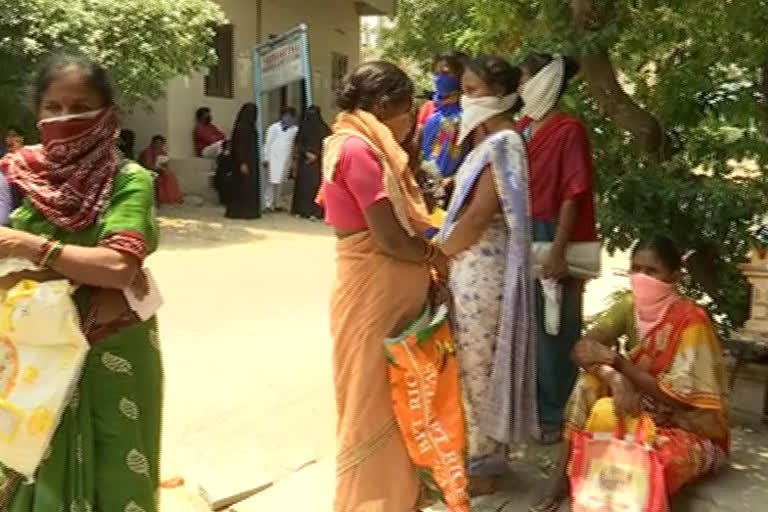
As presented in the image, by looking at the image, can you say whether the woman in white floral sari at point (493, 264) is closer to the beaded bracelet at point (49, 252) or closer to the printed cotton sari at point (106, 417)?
the printed cotton sari at point (106, 417)

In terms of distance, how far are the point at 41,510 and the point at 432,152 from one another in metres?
3.22

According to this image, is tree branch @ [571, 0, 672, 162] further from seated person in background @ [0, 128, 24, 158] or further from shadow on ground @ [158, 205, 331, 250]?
shadow on ground @ [158, 205, 331, 250]

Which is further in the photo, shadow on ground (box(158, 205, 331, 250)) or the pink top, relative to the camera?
shadow on ground (box(158, 205, 331, 250))

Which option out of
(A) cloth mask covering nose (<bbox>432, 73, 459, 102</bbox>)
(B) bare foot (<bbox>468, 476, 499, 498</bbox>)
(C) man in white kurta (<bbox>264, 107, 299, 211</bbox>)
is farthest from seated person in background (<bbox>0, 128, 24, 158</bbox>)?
(C) man in white kurta (<bbox>264, 107, 299, 211</bbox>)

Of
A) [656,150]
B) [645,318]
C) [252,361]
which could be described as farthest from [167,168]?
[645,318]

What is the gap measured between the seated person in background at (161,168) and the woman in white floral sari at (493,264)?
10183 mm

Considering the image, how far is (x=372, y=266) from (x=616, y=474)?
3.39 feet

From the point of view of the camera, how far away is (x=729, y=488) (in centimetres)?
341

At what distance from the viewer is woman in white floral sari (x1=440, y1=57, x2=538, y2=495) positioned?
3.25m

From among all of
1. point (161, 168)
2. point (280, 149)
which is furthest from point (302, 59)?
point (161, 168)

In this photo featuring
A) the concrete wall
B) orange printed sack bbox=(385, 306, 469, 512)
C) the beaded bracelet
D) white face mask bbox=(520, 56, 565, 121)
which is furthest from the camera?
the concrete wall

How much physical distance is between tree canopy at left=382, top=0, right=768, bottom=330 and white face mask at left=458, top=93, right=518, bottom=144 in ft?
2.45

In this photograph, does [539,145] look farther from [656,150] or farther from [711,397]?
[711,397]

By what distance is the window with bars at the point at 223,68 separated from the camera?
49.3 ft
